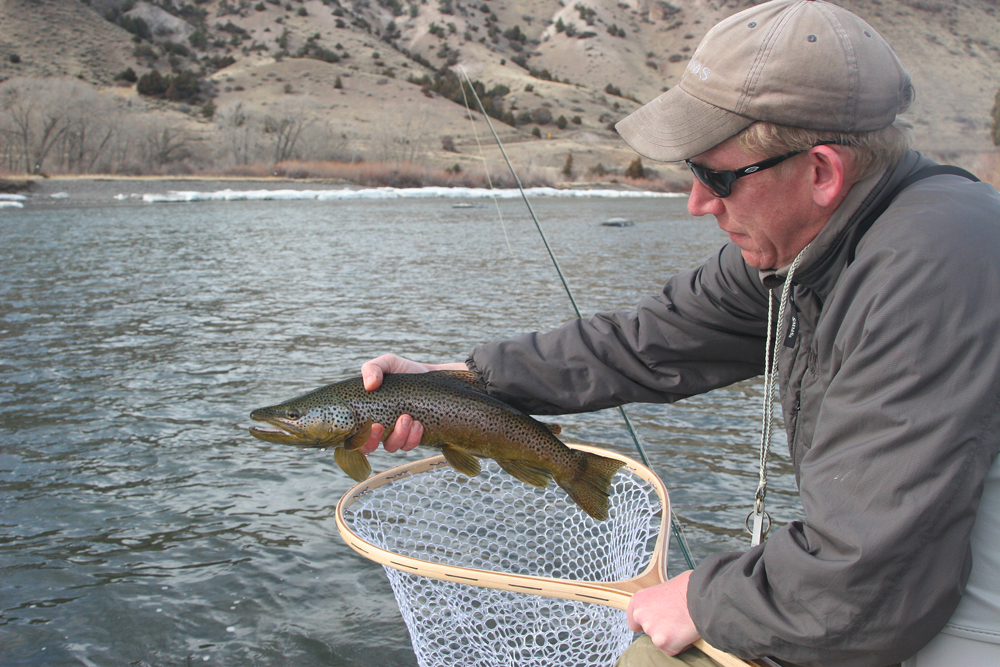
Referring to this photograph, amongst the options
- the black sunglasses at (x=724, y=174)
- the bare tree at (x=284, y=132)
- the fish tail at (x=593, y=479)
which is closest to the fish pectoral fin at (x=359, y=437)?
the fish tail at (x=593, y=479)

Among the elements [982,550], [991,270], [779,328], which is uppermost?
[991,270]

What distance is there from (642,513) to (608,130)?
7246 cm

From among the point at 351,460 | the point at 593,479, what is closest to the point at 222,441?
the point at 351,460

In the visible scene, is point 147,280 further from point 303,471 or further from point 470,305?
point 303,471

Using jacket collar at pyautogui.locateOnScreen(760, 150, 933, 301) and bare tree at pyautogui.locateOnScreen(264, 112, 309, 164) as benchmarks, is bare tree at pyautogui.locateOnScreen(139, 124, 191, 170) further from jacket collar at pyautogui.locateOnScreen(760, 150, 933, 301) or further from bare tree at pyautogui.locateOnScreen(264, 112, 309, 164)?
jacket collar at pyautogui.locateOnScreen(760, 150, 933, 301)

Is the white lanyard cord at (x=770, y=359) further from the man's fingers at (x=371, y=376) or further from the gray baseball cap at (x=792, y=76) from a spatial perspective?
the man's fingers at (x=371, y=376)

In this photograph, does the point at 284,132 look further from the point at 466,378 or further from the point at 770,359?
the point at 770,359

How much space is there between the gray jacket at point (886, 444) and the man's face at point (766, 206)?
9cm

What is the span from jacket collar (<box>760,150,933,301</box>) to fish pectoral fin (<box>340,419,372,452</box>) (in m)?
1.64

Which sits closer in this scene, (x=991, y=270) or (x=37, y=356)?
(x=991, y=270)

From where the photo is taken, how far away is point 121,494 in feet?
17.8

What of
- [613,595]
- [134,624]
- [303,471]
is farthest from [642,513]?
[303,471]

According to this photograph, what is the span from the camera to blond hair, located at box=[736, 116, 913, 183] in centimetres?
183

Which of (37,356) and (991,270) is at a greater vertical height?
(991,270)
